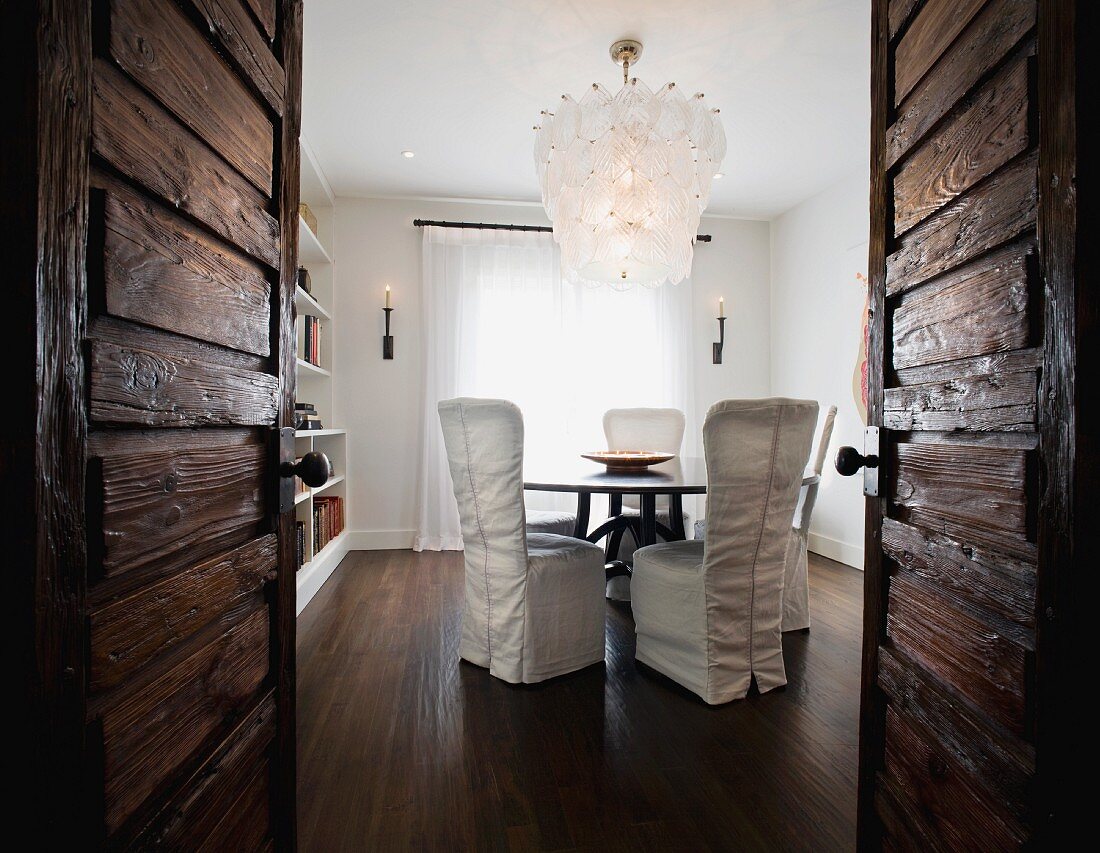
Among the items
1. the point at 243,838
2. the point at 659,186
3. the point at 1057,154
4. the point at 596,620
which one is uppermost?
the point at 659,186

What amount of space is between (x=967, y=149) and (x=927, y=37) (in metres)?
0.25

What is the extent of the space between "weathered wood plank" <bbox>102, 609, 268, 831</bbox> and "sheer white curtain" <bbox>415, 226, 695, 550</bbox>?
3.68 metres

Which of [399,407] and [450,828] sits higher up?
[399,407]

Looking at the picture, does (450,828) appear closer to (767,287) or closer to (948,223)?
(948,223)

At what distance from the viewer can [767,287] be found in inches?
205

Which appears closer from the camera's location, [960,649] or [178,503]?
[178,503]

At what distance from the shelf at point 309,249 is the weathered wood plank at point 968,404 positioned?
11.3 feet

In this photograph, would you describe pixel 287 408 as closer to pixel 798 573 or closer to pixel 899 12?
pixel 899 12

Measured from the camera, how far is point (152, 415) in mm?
665

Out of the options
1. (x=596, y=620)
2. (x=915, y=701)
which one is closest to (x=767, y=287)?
(x=596, y=620)

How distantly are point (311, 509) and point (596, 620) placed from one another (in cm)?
205

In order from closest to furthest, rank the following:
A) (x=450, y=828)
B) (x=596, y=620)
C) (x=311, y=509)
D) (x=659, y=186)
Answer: (x=450, y=828), (x=596, y=620), (x=659, y=186), (x=311, y=509)

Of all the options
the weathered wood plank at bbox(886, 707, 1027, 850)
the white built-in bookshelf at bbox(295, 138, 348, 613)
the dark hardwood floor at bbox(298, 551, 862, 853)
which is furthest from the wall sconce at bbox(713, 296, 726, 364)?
the weathered wood plank at bbox(886, 707, 1027, 850)

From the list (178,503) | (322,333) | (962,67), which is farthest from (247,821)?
(322,333)
